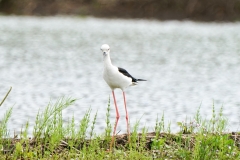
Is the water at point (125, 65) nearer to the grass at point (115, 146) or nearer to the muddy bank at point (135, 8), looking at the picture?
the muddy bank at point (135, 8)

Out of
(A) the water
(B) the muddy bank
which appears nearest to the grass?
(A) the water

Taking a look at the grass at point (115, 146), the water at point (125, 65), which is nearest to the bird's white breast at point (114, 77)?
the water at point (125, 65)

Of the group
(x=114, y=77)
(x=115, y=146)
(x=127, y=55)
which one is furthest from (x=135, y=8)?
(x=115, y=146)

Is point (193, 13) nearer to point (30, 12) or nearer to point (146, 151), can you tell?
point (30, 12)

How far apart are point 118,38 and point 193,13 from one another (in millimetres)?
6786

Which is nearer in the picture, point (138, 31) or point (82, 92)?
point (82, 92)

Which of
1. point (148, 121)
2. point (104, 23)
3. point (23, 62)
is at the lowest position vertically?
point (148, 121)

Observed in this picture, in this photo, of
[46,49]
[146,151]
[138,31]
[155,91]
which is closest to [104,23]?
[138,31]

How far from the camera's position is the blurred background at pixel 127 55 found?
548 inches

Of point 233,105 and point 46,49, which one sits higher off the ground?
point 46,49

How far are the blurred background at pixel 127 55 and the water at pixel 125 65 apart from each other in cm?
3

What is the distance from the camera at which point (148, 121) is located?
11.9 meters

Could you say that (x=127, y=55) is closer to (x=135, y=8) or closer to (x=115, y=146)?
(x=135, y=8)

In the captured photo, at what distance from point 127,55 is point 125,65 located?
130 inches
